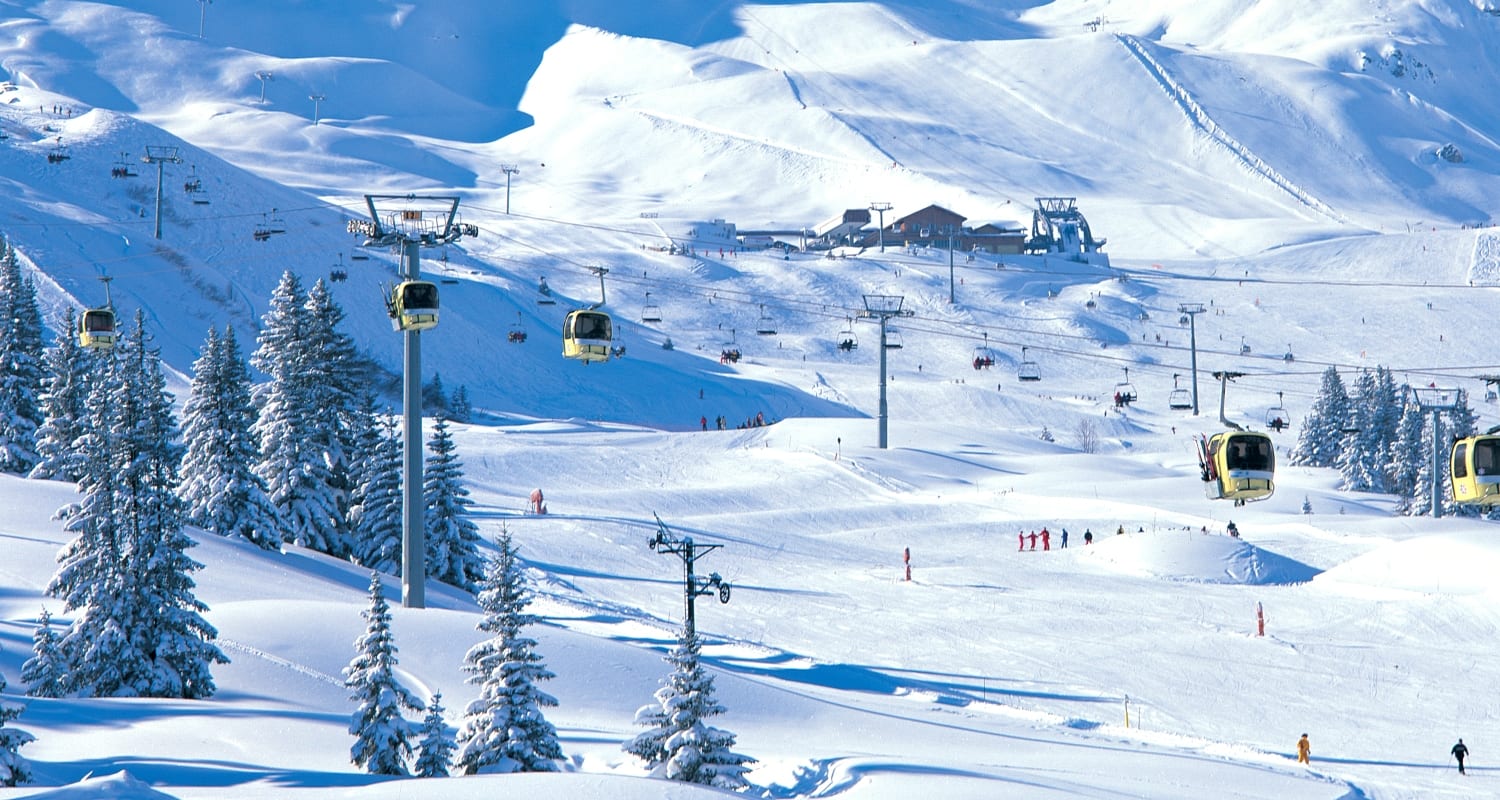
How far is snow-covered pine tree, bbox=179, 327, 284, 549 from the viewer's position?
3588cm

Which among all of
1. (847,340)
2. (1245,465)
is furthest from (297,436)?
(847,340)

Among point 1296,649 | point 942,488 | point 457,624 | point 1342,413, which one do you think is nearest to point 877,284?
point 1342,413

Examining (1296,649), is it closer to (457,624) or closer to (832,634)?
(832,634)

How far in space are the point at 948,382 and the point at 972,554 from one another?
130ft

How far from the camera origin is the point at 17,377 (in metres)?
43.3

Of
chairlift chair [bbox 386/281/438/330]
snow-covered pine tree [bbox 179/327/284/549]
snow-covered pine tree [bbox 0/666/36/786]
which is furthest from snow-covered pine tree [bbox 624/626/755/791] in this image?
snow-covered pine tree [bbox 179/327/284/549]

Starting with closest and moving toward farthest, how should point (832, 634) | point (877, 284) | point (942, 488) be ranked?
point (832, 634)
point (942, 488)
point (877, 284)

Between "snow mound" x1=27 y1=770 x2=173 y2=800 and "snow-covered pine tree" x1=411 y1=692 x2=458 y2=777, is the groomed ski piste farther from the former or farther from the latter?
"snow-covered pine tree" x1=411 y1=692 x2=458 y2=777

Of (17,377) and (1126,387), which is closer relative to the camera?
(17,377)

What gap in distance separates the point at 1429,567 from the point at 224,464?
1183 inches

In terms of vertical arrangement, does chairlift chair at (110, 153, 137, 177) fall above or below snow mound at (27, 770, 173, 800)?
above

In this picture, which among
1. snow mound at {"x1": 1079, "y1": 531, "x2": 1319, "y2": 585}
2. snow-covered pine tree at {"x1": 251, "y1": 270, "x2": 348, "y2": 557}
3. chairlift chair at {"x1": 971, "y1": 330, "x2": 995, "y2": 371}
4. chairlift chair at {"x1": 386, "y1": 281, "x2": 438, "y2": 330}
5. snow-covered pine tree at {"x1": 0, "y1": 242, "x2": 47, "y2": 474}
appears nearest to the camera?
chairlift chair at {"x1": 386, "y1": 281, "x2": 438, "y2": 330}

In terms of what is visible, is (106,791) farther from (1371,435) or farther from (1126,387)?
(1126,387)

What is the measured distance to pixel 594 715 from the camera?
83.5 feet
